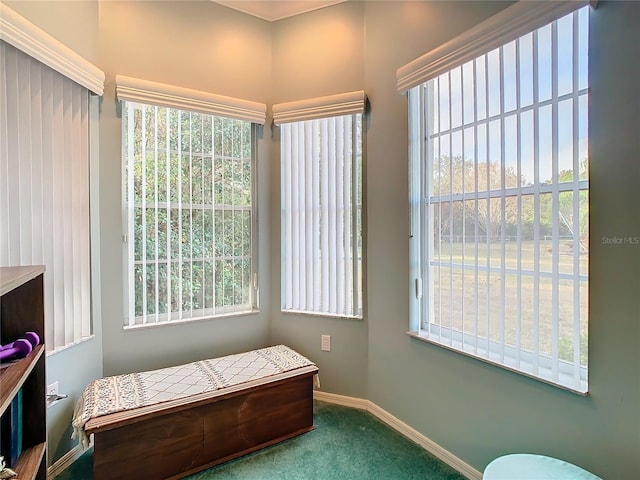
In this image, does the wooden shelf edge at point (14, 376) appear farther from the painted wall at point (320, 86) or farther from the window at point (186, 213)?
the painted wall at point (320, 86)

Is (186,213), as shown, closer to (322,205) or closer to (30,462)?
(322,205)

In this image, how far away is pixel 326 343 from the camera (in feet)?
7.91

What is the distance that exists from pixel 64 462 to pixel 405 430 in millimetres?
1831

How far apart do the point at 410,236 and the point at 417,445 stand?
1.19 metres

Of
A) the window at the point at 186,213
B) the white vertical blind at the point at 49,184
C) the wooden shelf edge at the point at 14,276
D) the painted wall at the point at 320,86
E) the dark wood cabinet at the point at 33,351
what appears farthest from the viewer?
the painted wall at the point at 320,86

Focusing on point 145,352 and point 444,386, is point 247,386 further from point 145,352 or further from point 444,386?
point 444,386

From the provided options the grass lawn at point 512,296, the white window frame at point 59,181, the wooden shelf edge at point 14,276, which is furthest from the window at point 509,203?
the white window frame at point 59,181

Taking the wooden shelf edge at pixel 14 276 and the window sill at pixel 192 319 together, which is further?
the window sill at pixel 192 319

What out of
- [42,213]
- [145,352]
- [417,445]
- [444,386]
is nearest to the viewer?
[42,213]

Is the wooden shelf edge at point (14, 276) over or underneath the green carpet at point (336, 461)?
over

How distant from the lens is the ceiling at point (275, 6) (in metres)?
2.34

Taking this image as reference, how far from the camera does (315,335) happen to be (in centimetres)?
244

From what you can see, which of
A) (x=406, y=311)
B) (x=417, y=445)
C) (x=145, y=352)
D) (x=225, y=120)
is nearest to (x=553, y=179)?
(x=406, y=311)

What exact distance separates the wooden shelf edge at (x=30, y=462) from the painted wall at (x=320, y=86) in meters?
1.51
